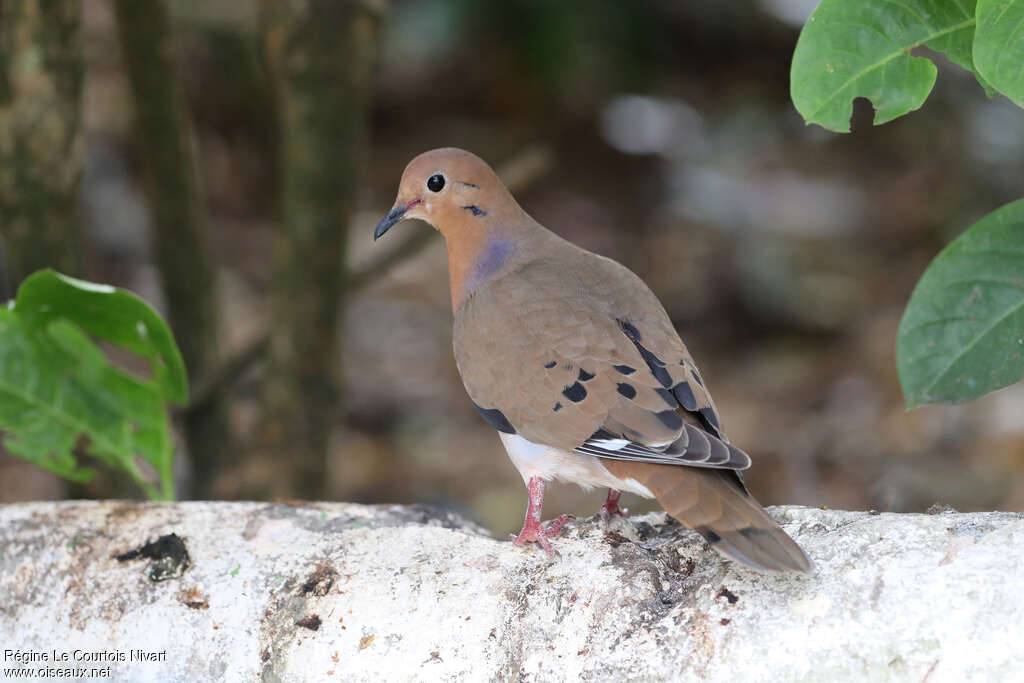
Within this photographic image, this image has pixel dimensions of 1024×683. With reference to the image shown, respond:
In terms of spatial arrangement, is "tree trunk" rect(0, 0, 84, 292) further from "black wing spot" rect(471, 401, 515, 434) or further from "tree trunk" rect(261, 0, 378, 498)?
"black wing spot" rect(471, 401, 515, 434)

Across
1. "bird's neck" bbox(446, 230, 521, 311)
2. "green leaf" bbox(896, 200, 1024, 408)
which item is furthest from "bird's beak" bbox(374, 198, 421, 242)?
"green leaf" bbox(896, 200, 1024, 408)

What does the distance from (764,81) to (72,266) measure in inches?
228

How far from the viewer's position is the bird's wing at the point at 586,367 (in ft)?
7.69

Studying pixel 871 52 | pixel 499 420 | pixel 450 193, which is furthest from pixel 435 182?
pixel 871 52

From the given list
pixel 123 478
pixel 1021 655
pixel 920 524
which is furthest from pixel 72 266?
pixel 1021 655

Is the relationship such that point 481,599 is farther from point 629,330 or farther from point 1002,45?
point 1002,45

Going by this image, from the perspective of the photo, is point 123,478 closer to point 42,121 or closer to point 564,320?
point 42,121

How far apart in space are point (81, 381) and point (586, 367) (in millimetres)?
1365

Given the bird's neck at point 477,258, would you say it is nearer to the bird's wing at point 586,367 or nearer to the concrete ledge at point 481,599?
the bird's wing at point 586,367

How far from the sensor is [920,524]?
6.65 feet

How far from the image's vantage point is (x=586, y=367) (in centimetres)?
250

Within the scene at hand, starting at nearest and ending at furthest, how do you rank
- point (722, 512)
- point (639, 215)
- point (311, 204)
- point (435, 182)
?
A: point (722, 512), point (435, 182), point (311, 204), point (639, 215)

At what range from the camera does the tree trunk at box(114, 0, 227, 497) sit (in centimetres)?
349

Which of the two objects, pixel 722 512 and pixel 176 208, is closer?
pixel 722 512
